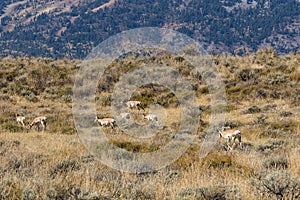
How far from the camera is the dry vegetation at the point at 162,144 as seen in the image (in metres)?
5.16

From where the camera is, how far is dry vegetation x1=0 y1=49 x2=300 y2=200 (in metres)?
5.16

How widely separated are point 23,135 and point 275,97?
11.4 meters

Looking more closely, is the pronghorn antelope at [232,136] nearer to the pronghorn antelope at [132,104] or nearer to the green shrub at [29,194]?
the green shrub at [29,194]

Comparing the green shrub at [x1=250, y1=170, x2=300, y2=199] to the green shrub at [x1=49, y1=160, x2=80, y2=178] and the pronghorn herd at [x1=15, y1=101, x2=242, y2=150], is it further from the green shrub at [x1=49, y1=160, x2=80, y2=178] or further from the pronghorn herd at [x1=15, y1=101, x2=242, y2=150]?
the pronghorn herd at [x1=15, y1=101, x2=242, y2=150]

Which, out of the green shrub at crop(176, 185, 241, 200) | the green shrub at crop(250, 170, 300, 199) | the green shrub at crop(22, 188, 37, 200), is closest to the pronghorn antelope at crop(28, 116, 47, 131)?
the green shrub at crop(22, 188, 37, 200)

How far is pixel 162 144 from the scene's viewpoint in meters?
9.89

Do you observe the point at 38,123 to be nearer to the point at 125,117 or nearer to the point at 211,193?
the point at 125,117

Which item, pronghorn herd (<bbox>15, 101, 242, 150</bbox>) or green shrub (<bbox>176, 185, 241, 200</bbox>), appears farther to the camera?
pronghorn herd (<bbox>15, 101, 242, 150</bbox>)

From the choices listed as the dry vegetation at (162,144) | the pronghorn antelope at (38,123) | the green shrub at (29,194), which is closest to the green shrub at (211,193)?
the dry vegetation at (162,144)

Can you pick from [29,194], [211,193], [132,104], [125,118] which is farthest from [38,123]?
[211,193]

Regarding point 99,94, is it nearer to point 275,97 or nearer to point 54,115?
point 54,115

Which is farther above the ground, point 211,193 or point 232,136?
point 211,193

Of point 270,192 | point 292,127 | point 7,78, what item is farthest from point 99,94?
point 270,192

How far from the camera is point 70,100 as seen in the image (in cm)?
1997
